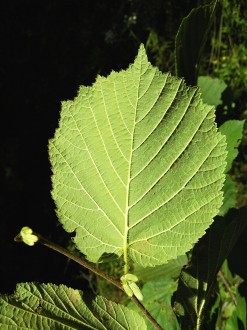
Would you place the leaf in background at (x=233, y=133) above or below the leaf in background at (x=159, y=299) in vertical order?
above

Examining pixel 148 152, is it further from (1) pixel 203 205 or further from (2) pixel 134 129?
(1) pixel 203 205

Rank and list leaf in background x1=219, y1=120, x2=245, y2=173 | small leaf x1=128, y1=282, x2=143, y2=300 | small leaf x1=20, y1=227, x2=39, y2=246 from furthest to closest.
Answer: leaf in background x1=219, y1=120, x2=245, y2=173
small leaf x1=128, y1=282, x2=143, y2=300
small leaf x1=20, y1=227, x2=39, y2=246

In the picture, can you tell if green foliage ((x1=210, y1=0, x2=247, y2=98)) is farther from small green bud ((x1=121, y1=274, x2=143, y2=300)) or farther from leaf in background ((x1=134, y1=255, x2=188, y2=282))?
small green bud ((x1=121, y1=274, x2=143, y2=300))

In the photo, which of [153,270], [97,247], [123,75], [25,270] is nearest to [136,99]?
[123,75]

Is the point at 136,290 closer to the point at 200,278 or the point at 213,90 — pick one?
the point at 200,278

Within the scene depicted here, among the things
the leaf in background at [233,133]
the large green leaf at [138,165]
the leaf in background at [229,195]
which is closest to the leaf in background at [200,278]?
the large green leaf at [138,165]

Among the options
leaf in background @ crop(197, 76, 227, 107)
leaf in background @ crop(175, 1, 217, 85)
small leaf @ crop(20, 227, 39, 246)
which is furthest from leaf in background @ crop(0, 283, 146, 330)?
leaf in background @ crop(197, 76, 227, 107)

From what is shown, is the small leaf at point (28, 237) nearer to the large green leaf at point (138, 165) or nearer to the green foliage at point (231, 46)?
the large green leaf at point (138, 165)

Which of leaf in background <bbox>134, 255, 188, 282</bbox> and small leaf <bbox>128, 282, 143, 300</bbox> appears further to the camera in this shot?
leaf in background <bbox>134, 255, 188, 282</bbox>
